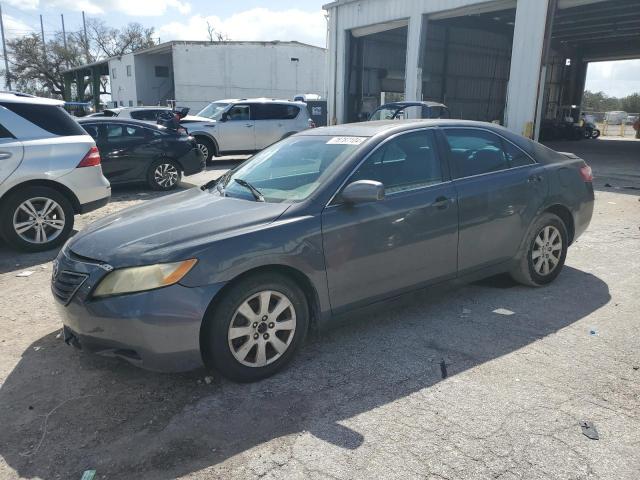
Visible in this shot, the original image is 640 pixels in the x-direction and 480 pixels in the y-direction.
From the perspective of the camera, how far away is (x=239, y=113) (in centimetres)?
1473

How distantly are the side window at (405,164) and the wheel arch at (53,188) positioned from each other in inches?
169

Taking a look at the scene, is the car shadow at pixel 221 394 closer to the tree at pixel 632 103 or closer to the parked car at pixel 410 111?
the parked car at pixel 410 111

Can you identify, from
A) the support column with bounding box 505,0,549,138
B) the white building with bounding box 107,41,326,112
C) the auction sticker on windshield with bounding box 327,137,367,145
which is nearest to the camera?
the auction sticker on windshield with bounding box 327,137,367,145

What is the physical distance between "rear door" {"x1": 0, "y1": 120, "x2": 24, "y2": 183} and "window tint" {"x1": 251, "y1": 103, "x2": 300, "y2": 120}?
9.42 metres

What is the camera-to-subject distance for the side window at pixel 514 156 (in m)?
4.46

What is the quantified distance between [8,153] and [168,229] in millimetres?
Answer: 3807

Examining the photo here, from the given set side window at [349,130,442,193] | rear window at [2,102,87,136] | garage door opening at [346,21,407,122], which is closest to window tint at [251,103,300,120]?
garage door opening at [346,21,407,122]

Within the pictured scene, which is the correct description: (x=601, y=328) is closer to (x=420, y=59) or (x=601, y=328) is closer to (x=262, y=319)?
(x=262, y=319)

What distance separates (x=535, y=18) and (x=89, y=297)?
1454 centimetres

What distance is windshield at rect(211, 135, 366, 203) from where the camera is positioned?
140 inches

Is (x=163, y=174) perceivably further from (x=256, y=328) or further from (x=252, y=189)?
(x=256, y=328)

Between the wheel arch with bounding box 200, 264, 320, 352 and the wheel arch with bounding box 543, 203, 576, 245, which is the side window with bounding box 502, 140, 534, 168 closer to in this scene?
the wheel arch with bounding box 543, 203, 576, 245

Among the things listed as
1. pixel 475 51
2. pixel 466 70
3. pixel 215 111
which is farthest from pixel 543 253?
pixel 475 51

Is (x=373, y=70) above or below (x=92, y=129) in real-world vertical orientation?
above
